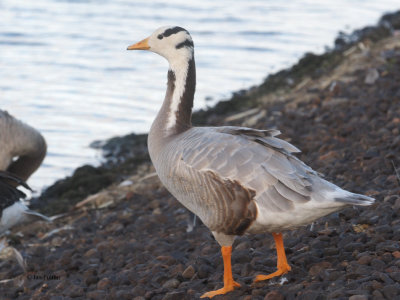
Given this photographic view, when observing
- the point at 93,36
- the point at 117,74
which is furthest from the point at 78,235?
the point at 93,36

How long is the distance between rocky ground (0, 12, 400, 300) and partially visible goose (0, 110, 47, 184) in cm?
62

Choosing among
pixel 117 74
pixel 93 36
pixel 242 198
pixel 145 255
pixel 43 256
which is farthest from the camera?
pixel 93 36

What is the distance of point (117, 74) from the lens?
58.0ft

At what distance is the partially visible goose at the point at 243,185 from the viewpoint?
16.7 ft

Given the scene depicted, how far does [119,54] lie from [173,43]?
13.5 metres

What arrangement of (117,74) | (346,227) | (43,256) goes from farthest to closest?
(117,74), (43,256), (346,227)

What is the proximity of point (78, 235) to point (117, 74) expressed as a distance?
935cm

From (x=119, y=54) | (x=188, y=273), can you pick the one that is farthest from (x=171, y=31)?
(x=119, y=54)

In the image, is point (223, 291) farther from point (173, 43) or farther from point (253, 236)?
point (173, 43)

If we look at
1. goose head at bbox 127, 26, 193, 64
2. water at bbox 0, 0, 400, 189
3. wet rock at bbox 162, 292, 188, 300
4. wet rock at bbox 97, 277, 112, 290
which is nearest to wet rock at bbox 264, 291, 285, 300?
wet rock at bbox 162, 292, 188, 300

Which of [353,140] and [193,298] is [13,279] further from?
[353,140]

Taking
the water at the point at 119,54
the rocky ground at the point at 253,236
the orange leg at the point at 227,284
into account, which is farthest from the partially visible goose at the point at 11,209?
the orange leg at the point at 227,284

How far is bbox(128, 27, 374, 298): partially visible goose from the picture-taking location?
16.7 feet

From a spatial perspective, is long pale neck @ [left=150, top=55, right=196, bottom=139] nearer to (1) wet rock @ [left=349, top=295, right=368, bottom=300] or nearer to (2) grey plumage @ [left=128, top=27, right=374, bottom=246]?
(2) grey plumage @ [left=128, top=27, right=374, bottom=246]
